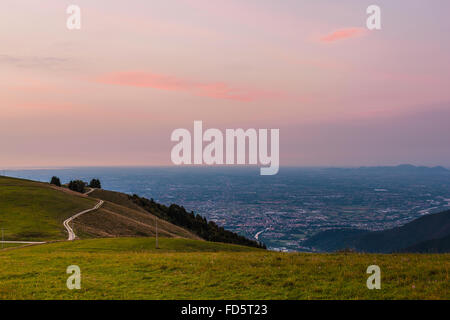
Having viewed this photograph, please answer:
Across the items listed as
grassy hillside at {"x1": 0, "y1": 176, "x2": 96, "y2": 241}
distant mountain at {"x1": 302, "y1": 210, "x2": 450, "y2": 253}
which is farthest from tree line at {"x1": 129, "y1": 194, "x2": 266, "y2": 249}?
distant mountain at {"x1": 302, "y1": 210, "x2": 450, "y2": 253}

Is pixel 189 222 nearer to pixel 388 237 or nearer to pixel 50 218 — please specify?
pixel 50 218

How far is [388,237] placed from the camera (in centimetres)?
16700

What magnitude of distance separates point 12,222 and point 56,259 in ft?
109

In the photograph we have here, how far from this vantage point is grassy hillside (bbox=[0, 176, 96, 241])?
44156 mm

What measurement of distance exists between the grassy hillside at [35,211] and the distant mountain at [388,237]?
12128 cm

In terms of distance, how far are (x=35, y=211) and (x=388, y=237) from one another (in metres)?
166

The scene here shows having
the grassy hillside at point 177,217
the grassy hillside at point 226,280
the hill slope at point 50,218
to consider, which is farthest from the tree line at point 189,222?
the grassy hillside at point 226,280

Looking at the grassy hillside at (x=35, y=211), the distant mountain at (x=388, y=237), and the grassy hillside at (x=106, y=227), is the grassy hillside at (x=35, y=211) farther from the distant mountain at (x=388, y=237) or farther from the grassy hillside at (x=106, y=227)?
the distant mountain at (x=388, y=237)

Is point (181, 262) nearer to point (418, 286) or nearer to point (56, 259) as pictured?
point (56, 259)

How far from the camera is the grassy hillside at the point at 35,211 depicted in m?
44.2

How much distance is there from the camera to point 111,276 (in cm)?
1692
